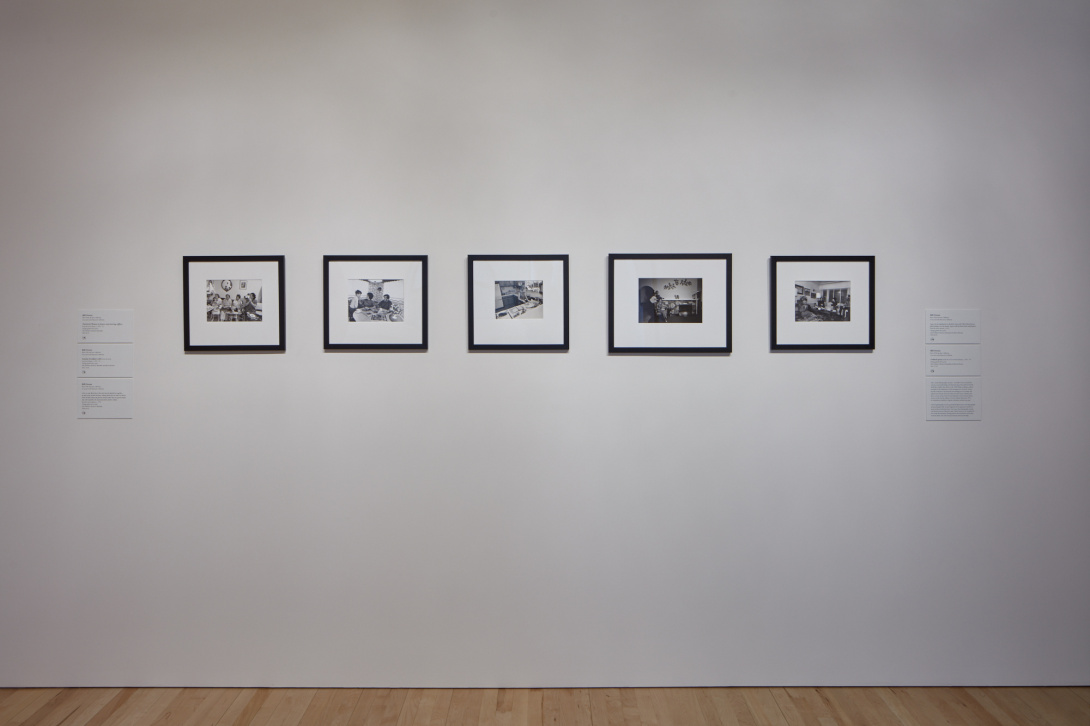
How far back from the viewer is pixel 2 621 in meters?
2.64

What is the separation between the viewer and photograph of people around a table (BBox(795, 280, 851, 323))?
2.65 m

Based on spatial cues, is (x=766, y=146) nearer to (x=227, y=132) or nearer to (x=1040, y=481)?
(x=1040, y=481)

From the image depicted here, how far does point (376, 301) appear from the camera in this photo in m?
2.64

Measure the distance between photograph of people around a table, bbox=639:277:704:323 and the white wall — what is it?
176mm

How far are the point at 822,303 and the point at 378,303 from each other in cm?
193

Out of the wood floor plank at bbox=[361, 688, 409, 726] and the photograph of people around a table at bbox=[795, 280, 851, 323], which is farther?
the photograph of people around a table at bbox=[795, 280, 851, 323]

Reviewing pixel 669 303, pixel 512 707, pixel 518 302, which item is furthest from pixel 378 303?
pixel 512 707

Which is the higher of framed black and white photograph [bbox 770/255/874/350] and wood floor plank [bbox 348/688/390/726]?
framed black and white photograph [bbox 770/255/874/350]

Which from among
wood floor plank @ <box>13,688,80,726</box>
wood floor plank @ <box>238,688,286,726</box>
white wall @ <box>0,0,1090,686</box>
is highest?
white wall @ <box>0,0,1090,686</box>

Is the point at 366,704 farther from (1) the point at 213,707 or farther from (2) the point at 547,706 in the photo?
(2) the point at 547,706

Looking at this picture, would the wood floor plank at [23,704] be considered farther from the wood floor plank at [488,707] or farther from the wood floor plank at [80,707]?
the wood floor plank at [488,707]

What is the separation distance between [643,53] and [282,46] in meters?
1.56

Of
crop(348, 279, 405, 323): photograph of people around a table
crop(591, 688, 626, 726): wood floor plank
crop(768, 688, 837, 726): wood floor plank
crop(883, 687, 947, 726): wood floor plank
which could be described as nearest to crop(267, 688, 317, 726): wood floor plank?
crop(591, 688, 626, 726): wood floor plank

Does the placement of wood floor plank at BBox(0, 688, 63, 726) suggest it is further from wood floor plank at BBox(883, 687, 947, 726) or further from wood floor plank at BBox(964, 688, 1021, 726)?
wood floor plank at BBox(964, 688, 1021, 726)
